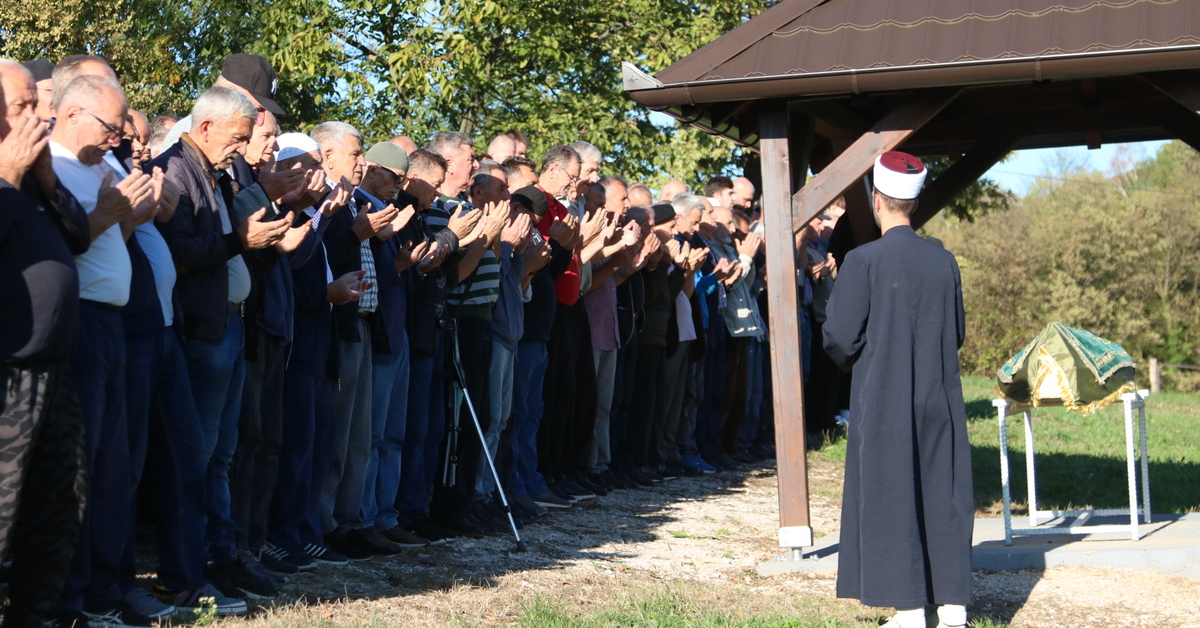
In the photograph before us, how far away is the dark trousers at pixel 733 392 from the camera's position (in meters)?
12.2

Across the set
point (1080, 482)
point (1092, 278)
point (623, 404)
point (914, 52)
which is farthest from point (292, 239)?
point (1092, 278)

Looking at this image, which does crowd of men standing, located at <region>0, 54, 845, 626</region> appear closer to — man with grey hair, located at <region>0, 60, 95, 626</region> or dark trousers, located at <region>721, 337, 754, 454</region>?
man with grey hair, located at <region>0, 60, 95, 626</region>

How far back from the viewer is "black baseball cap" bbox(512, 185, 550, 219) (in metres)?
8.22

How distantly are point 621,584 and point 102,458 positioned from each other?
265cm

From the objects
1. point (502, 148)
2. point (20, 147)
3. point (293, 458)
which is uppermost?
point (502, 148)

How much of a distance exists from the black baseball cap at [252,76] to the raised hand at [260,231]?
3.90 feet

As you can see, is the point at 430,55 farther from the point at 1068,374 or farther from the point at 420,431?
the point at 1068,374

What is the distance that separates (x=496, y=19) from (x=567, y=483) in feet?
30.2

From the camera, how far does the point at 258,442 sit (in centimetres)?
587

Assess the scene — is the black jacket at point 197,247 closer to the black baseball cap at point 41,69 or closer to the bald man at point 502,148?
the black baseball cap at point 41,69

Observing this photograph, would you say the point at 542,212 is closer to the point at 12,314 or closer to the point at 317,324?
the point at 317,324

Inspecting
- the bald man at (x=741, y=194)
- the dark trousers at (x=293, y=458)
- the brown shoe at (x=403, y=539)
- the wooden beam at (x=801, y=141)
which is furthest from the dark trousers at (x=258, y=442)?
the bald man at (x=741, y=194)

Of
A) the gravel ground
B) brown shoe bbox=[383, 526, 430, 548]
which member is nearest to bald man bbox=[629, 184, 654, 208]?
the gravel ground

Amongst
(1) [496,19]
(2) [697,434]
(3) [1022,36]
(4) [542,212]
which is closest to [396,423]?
(4) [542,212]
